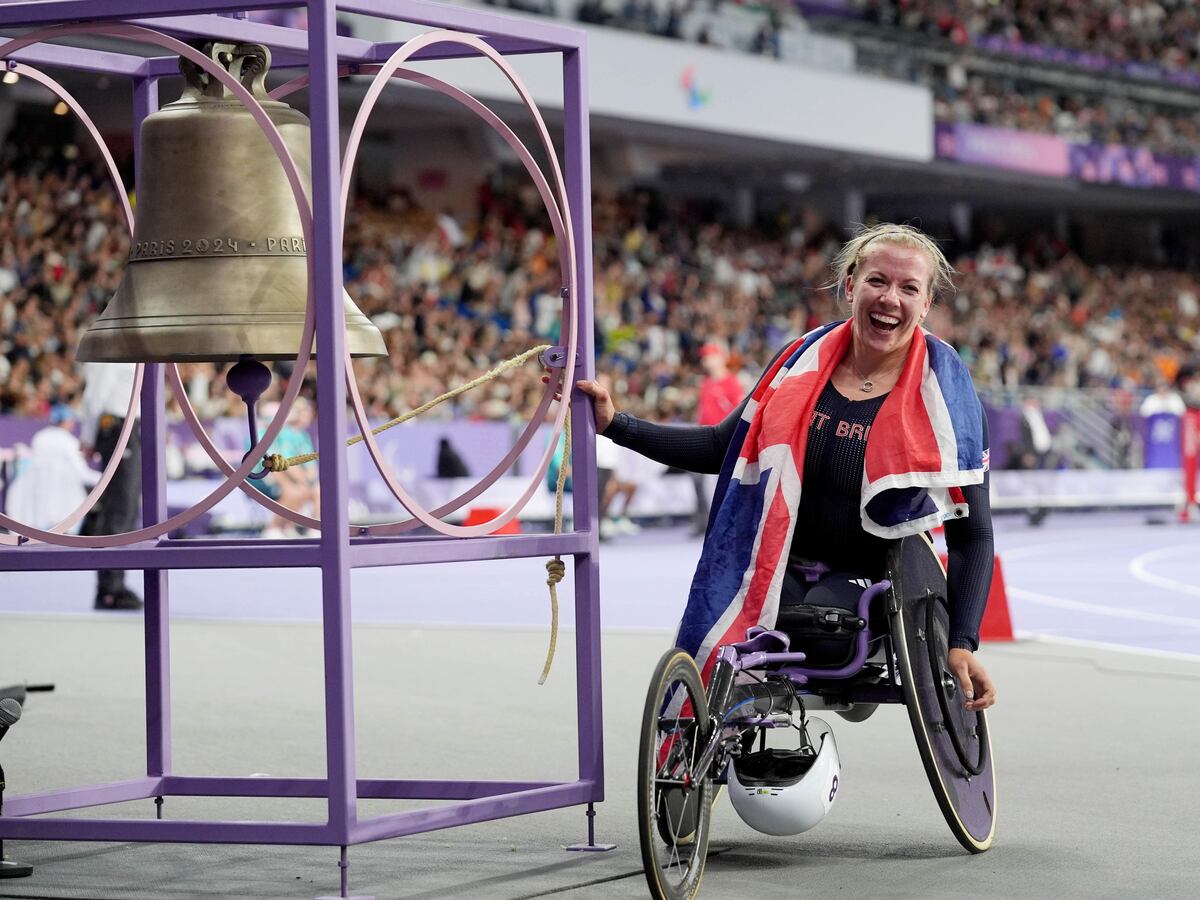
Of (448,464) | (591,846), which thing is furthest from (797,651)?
(448,464)

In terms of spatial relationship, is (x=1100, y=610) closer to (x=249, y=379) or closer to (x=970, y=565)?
(x=970, y=565)

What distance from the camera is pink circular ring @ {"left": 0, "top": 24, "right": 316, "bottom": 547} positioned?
220 inches

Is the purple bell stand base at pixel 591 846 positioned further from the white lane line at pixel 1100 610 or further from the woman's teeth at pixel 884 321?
the white lane line at pixel 1100 610

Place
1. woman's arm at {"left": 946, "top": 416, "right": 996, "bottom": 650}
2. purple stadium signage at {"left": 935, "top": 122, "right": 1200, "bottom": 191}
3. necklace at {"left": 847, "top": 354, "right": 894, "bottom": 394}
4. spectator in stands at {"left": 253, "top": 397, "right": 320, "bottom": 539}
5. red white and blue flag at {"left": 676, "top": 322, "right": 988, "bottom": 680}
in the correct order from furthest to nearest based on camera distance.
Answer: purple stadium signage at {"left": 935, "top": 122, "right": 1200, "bottom": 191} → spectator in stands at {"left": 253, "top": 397, "right": 320, "bottom": 539} → necklace at {"left": 847, "top": 354, "right": 894, "bottom": 394} → woman's arm at {"left": 946, "top": 416, "right": 996, "bottom": 650} → red white and blue flag at {"left": 676, "top": 322, "right": 988, "bottom": 680}

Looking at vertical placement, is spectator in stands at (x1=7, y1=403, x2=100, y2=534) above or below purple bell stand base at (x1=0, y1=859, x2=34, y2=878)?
above

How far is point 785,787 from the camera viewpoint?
595cm

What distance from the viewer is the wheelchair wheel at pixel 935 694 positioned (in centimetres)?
601

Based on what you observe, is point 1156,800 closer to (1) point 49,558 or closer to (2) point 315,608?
(1) point 49,558

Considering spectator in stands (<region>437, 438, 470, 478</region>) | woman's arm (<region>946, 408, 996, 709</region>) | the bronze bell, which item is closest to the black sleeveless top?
woman's arm (<region>946, 408, 996, 709</region>)

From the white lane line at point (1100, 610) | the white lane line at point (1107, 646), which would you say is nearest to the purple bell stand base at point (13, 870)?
the white lane line at point (1107, 646)

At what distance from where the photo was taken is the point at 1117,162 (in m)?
42.8

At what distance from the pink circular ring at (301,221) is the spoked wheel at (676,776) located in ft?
4.06

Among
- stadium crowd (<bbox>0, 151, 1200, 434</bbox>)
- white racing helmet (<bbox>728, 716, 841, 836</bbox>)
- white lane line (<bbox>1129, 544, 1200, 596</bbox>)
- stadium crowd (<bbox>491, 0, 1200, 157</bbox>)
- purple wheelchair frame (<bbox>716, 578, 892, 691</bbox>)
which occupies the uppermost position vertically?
stadium crowd (<bbox>491, 0, 1200, 157</bbox>)

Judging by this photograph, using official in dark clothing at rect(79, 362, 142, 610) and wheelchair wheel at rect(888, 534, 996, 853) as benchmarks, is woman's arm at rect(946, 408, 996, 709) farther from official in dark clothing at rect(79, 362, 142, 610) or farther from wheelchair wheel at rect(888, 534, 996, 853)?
official in dark clothing at rect(79, 362, 142, 610)
